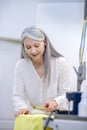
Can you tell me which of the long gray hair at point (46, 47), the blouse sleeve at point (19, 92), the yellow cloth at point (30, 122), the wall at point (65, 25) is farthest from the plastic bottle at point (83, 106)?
the wall at point (65, 25)

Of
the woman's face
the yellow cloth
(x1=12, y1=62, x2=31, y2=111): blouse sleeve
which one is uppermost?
the woman's face

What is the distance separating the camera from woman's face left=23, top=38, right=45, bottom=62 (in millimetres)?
1851

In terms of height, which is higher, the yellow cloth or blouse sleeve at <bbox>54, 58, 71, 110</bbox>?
the yellow cloth

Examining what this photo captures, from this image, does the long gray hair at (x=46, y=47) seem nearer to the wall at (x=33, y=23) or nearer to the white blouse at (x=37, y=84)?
the white blouse at (x=37, y=84)

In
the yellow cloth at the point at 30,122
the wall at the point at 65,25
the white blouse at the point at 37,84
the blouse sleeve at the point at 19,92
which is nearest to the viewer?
the yellow cloth at the point at 30,122

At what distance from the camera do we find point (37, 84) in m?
1.95

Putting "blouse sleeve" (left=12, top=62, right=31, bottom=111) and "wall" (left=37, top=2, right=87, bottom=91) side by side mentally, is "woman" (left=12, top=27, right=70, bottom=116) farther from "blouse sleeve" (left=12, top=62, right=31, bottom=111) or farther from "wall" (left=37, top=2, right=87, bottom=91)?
"wall" (left=37, top=2, right=87, bottom=91)

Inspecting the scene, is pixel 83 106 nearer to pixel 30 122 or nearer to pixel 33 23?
pixel 30 122

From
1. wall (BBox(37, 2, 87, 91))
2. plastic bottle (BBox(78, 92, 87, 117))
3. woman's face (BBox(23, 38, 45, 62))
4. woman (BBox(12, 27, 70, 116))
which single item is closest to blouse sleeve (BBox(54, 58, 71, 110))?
woman (BBox(12, 27, 70, 116))

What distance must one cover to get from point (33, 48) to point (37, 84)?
0.87ft

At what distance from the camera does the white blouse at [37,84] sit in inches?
75.6

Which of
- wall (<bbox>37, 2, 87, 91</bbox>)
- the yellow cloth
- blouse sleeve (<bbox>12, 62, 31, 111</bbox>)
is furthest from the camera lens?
wall (<bbox>37, 2, 87, 91</bbox>)

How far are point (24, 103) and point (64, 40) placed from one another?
1661 millimetres

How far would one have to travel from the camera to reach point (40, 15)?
134 inches
